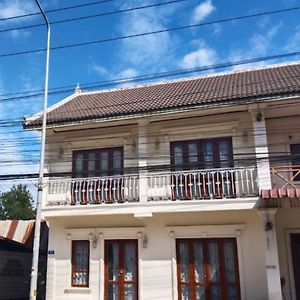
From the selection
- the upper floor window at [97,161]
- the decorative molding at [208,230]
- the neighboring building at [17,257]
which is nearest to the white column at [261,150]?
the decorative molding at [208,230]

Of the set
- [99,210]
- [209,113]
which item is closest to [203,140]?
[209,113]

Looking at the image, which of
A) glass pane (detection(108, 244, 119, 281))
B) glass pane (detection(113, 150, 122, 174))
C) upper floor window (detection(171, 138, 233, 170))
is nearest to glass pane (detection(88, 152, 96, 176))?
glass pane (detection(113, 150, 122, 174))

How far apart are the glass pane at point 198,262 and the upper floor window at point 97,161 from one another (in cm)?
342

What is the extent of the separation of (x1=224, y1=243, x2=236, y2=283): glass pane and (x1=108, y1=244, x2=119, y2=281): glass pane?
130 inches

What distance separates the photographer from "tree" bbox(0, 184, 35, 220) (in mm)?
35438

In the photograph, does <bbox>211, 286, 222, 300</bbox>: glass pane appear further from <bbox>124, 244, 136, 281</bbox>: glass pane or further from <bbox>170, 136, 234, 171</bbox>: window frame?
<bbox>170, 136, 234, 171</bbox>: window frame

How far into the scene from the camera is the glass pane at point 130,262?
12.1 meters

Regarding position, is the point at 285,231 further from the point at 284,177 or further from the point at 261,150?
the point at 261,150

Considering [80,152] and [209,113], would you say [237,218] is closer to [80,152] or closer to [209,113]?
[209,113]

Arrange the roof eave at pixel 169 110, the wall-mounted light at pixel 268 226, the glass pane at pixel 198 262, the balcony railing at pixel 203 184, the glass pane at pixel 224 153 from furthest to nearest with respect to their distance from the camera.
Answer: the glass pane at pixel 224 153, the glass pane at pixel 198 262, the balcony railing at pixel 203 184, the roof eave at pixel 169 110, the wall-mounted light at pixel 268 226

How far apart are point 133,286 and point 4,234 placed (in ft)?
18.5

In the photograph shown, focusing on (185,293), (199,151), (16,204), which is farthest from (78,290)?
(16,204)

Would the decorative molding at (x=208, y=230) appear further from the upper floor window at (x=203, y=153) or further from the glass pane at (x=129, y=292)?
the glass pane at (x=129, y=292)

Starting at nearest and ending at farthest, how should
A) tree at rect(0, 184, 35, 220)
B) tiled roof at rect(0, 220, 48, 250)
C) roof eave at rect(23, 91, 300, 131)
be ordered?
roof eave at rect(23, 91, 300, 131)
tiled roof at rect(0, 220, 48, 250)
tree at rect(0, 184, 35, 220)
